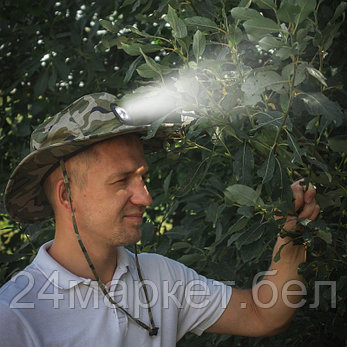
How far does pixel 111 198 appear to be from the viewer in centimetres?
199

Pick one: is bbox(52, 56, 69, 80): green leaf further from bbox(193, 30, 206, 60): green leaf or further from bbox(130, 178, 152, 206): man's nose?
bbox(193, 30, 206, 60): green leaf

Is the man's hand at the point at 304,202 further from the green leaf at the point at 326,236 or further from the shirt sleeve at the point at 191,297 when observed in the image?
the shirt sleeve at the point at 191,297

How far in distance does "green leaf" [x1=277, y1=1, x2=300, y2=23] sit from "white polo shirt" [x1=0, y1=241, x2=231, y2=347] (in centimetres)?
90

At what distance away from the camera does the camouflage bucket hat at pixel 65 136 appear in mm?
1966

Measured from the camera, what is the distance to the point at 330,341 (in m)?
2.81

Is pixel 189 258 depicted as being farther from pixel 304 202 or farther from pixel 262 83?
pixel 262 83

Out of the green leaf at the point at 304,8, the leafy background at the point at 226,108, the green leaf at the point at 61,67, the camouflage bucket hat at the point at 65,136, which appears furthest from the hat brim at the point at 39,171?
the green leaf at the point at 61,67

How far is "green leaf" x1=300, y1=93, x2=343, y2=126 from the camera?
1.67 m

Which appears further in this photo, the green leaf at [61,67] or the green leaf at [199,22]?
the green leaf at [61,67]

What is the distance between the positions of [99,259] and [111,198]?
0.19 metres

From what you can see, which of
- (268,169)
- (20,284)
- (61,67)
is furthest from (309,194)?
(61,67)

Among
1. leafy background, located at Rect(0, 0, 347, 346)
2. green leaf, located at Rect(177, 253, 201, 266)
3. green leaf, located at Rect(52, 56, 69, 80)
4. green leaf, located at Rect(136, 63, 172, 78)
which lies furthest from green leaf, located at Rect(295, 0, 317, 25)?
green leaf, located at Rect(52, 56, 69, 80)

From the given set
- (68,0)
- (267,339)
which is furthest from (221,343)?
(68,0)

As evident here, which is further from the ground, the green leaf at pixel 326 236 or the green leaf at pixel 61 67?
the green leaf at pixel 61 67
